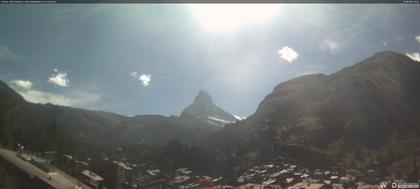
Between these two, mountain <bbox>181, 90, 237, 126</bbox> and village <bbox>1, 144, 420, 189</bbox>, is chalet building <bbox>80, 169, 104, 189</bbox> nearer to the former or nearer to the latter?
village <bbox>1, 144, 420, 189</bbox>

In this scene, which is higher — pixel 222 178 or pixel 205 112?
pixel 205 112

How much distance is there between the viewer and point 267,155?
68.8 meters

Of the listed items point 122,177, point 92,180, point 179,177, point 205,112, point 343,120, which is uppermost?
point 205,112

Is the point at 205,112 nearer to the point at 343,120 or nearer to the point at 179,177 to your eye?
the point at 343,120

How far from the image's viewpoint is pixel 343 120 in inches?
2736

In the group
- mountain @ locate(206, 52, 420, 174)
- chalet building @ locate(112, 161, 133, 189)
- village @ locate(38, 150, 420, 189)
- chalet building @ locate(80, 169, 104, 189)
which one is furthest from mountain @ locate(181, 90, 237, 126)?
chalet building @ locate(80, 169, 104, 189)

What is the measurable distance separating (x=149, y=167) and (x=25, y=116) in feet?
41.2

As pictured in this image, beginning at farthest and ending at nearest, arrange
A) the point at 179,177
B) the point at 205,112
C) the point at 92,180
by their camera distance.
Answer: the point at 205,112
the point at 179,177
the point at 92,180

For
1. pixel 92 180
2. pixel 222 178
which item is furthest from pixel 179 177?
pixel 92 180

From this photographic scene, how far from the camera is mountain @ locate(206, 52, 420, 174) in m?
51.8

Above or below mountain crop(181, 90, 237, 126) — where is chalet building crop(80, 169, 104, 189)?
below

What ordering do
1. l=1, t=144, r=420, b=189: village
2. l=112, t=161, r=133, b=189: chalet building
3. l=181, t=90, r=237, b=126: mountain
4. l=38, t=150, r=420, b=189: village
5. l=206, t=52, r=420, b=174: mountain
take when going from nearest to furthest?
l=1, t=144, r=420, b=189: village, l=38, t=150, r=420, b=189: village, l=112, t=161, r=133, b=189: chalet building, l=181, t=90, r=237, b=126: mountain, l=206, t=52, r=420, b=174: mountain

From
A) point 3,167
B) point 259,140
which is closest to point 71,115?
point 259,140

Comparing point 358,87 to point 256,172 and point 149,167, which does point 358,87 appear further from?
point 149,167
